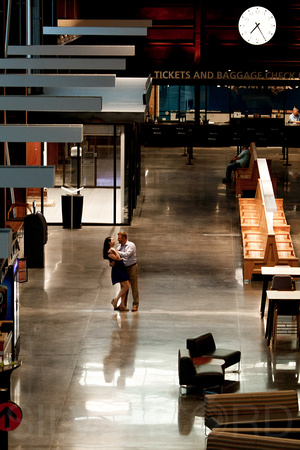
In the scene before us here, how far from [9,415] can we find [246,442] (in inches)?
101

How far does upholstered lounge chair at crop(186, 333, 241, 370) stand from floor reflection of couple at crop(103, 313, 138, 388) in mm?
975

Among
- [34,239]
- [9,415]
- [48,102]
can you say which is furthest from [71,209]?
[48,102]

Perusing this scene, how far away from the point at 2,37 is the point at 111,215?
414 inches

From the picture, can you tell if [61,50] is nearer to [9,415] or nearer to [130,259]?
[9,415]

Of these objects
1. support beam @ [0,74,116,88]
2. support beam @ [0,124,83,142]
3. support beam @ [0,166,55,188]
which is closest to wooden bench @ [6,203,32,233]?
support beam @ [0,74,116,88]

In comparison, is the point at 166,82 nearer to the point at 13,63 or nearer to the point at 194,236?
the point at 194,236

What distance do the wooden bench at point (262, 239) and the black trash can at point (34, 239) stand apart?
14.4ft

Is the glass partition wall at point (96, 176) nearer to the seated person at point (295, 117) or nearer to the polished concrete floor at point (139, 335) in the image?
the polished concrete floor at point (139, 335)

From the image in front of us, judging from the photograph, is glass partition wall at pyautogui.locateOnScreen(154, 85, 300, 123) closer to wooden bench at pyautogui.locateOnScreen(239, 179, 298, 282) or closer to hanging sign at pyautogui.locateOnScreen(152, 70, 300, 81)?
hanging sign at pyautogui.locateOnScreen(152, 70, 300, 81)

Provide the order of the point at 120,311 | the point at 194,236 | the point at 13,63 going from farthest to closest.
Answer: the point at 194,236, the point at 120,311, the point at 13,63

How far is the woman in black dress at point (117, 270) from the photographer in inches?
638

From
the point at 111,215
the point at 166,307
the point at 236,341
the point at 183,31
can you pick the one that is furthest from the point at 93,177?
the point at 183,31

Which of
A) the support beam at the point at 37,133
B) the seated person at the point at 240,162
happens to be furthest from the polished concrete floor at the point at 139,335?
the support beam at the point at 37,133

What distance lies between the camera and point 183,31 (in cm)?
3928
